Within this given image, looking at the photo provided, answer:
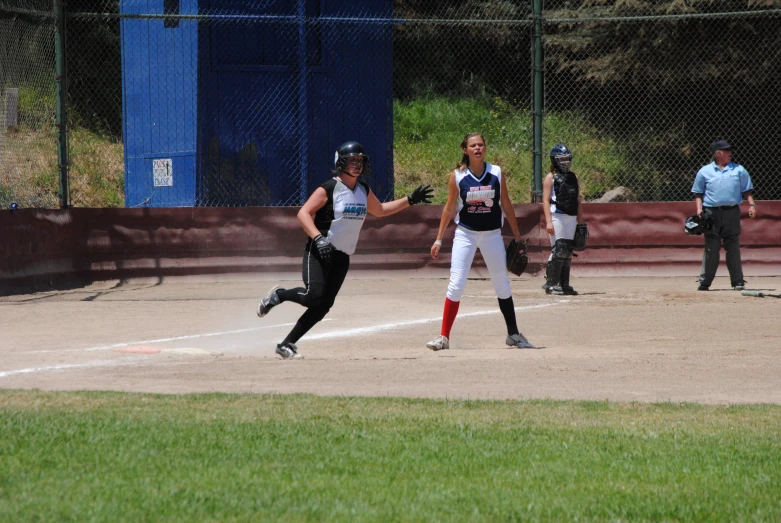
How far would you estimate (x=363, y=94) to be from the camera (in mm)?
17359

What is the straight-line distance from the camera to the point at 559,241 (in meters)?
13.5

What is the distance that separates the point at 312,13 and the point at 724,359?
10.8 meters

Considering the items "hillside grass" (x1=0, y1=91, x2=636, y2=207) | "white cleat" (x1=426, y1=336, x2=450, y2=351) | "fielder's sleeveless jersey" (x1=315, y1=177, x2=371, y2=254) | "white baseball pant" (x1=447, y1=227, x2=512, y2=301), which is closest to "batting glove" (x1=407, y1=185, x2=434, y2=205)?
"fielder's sleeveless jersey" (x1=315, y1=177, x2=371, y2=254)

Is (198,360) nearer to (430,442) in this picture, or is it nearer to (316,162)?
(430,442)

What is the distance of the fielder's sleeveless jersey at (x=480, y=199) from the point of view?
29.9 ft

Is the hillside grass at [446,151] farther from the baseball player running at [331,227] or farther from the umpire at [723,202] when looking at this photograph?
the baseball player running at [331,227]

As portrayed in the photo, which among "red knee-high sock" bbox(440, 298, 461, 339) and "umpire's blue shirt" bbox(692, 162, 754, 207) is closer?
"red knee-high sock" bbox(440, 298, 461, 339)

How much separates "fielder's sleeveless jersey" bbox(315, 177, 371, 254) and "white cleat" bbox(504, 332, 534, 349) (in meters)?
1.71

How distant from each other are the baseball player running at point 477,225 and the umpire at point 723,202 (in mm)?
5270

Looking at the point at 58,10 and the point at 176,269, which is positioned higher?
the point at 58,10

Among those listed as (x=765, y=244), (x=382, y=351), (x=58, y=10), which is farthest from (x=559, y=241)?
(x=58, y=10)

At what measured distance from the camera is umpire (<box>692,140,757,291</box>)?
13.6 m

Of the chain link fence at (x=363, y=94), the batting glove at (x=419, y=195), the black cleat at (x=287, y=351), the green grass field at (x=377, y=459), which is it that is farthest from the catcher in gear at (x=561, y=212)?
the green grass field at (x=377, y=459)

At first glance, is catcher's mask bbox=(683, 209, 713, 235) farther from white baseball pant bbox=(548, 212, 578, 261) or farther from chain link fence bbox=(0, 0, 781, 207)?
chain link fence bbox=(0, 0, 781, 207)
